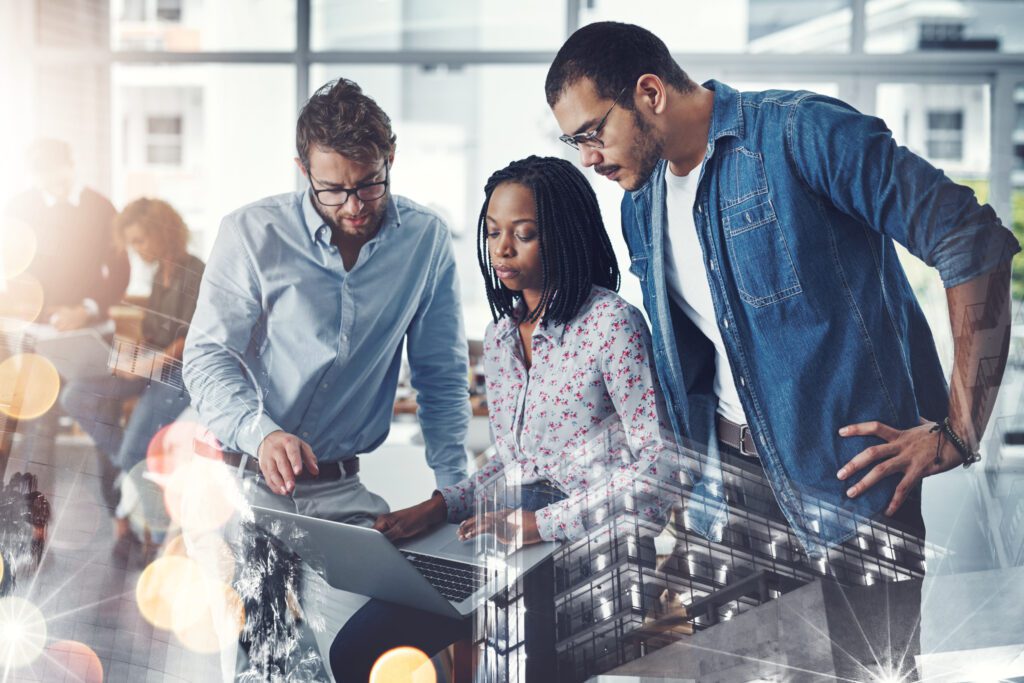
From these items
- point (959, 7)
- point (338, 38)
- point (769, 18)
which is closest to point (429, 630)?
point (338, 38)

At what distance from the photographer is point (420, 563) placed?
3.89 feet

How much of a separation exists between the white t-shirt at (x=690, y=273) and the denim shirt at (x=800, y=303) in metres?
0.01

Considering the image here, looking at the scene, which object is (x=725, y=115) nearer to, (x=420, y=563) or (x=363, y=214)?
(x=363, y=214)

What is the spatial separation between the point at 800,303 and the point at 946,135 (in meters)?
0.72

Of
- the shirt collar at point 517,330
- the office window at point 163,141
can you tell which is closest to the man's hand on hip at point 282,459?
the shirt collar at point 517,330

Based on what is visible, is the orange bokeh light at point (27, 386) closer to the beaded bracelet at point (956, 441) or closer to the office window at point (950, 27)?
the beaded bracelet at point (956, 441)

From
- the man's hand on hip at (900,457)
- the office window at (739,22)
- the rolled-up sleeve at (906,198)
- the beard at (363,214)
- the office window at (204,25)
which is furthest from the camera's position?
the office window at (204,25)

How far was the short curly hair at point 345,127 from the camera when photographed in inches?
47.9

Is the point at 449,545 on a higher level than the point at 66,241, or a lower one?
lower

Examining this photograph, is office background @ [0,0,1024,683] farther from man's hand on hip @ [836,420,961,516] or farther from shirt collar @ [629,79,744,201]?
man's hand on hip @ [836,420,961,516]

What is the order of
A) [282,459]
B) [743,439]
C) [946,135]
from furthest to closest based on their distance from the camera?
[946,135]
[282,459]
[743,439]

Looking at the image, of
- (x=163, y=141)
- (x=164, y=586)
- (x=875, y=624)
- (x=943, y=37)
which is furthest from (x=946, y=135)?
(x=164, y=586)

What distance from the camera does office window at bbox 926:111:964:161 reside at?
1.45 m

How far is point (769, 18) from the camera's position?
1670mm
